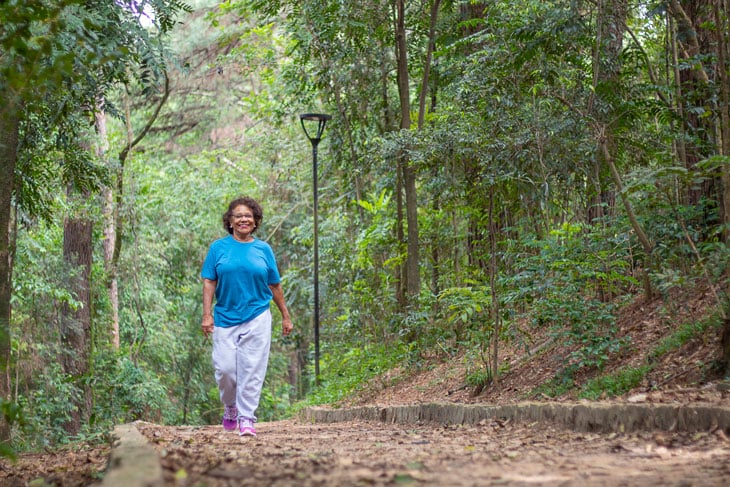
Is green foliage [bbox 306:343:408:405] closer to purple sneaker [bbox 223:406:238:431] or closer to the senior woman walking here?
purple sneaker [bbox 223:406:238:431]

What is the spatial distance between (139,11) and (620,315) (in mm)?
6116

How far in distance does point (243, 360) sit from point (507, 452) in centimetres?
345

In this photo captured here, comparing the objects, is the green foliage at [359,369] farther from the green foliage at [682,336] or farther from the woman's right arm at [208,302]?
the green foliage at [682,336]

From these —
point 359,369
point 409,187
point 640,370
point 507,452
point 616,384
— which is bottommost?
point 359,369

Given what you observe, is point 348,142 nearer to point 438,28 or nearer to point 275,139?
point 438,28

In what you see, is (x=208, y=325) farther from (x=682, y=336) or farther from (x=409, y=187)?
(x=409, y=187)

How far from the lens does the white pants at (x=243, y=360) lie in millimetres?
7770

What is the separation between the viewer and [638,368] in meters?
7.60

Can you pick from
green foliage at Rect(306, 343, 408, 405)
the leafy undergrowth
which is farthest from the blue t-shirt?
green foliage at Rect(306, 343, 408, 405)

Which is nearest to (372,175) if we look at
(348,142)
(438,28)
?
(348,142)

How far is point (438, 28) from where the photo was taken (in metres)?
15.3

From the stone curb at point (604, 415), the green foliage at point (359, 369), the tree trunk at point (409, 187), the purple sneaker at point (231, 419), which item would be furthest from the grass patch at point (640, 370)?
the tree trunk at point (409, 187)

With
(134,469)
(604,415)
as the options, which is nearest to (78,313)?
(604,415)

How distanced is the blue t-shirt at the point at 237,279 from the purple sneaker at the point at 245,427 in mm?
847
